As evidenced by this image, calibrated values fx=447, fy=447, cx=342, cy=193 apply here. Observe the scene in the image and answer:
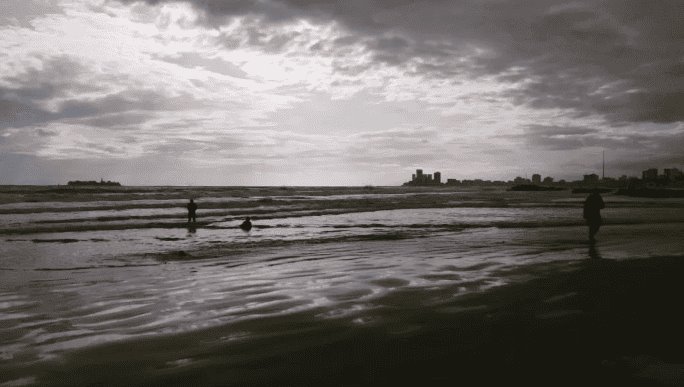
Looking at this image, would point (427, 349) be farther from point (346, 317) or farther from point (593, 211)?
point (593, 211)

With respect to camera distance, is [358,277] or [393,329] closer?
[393,329]

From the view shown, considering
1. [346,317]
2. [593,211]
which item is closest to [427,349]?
[346,317]

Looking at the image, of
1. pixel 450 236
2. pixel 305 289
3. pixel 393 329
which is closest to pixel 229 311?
pixel 305 289

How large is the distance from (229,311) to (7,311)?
4.11m

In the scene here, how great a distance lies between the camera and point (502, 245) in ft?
56.5

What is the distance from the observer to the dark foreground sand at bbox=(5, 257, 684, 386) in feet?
16.0

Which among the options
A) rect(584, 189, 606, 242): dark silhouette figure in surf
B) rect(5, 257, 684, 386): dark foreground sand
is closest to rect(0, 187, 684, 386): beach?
rect(5, 257, 684, 386): dark foreground sand

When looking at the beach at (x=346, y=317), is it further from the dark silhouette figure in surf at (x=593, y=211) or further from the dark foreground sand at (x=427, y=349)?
the dark silhouette figure in surf at (x=593, y=211)

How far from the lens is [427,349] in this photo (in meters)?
5.66

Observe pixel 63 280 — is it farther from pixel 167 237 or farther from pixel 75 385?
pixel 167 237

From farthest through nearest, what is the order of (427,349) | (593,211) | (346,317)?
(593,211), (346,317), (427,349)

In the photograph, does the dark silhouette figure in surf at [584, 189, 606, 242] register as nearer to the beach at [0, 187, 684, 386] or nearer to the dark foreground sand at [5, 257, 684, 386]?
the beach at [0, 187, 684, 386]

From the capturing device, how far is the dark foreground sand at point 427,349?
16.0 feet

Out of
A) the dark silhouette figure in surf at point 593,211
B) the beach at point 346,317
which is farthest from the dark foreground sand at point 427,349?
the dark silhouette figure in surf at point 593,211
